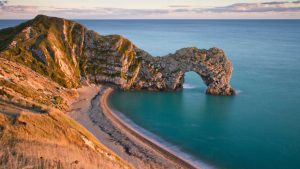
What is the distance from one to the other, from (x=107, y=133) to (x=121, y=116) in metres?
11.9

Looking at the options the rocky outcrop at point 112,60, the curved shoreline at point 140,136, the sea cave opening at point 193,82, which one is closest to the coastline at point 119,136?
the curved shoreline at point 140,136

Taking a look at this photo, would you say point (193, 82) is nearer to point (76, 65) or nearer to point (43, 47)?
point (76, 65)

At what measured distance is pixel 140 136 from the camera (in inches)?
2266

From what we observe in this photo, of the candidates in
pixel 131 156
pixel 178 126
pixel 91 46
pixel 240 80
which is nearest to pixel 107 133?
pixel 131 156

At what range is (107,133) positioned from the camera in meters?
56.8

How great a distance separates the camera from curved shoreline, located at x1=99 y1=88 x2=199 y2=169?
48513 millimetres

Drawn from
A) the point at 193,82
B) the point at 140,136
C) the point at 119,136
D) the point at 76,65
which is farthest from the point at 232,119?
the point at 76,65

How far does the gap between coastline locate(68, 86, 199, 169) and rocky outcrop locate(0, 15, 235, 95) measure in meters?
11.1

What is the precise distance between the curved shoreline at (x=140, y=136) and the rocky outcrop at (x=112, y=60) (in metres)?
11.2

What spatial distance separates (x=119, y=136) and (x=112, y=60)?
123 feet

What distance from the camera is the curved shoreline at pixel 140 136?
48.5m

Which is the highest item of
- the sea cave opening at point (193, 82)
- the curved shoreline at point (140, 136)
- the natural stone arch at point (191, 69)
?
the natural stone arch at point (191, 69)

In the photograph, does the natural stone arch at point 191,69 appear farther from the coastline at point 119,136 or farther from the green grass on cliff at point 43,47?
the green grass on cliff at point 43,47

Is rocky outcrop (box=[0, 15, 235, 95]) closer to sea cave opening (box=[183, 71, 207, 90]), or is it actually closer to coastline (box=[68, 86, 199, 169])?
sea cave opening (box=[183, 71, 207, 90])
